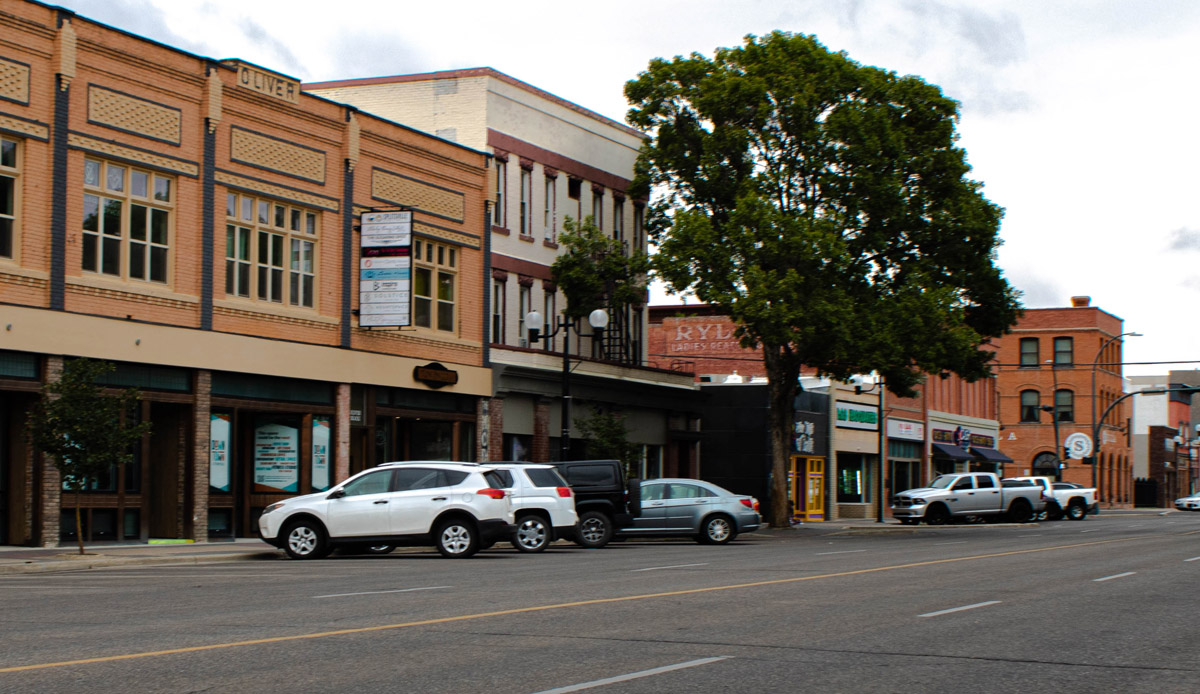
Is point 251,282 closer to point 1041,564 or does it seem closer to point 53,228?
point 53,228

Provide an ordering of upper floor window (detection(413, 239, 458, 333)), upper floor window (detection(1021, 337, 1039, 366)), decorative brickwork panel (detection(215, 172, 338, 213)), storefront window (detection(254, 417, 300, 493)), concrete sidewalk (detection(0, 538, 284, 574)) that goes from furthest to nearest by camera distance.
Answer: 1. upper floor window (detection(1021, 337, 1039, 366))
2. upper floor window (detection(413, 239, 458, 333))
3. storefront window (detection(254, 417, 300, 493))
4. decorative brickwork panel (detection(215, 172, 338, 213))
5. concrete sidewalk (detection(0, 538, 284, 574))

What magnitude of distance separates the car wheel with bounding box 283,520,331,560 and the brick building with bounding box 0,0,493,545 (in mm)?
4265

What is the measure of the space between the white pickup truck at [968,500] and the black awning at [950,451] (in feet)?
45.3

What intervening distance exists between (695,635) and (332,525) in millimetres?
13241

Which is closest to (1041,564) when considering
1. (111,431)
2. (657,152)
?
(111,431)

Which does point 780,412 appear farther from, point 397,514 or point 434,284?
point 397,514

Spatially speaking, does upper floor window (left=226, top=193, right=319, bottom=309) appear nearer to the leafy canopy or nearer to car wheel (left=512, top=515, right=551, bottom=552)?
car wheel (left=512, top=515, right=551, bottom=552)

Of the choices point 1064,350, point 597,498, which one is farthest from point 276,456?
point 1064,350

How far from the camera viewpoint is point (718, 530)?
3092 centimetres

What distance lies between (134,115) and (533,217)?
46.7 ft

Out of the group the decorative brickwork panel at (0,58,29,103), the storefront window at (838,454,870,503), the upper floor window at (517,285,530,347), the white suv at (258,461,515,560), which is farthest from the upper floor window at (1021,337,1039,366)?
the decorative brickwork panel at (0,58,29,103)

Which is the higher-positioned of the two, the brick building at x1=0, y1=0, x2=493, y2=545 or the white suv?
the brick building at x1=0, y1=0, x2=493, y2=545

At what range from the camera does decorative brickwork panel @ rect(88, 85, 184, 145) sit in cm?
2589

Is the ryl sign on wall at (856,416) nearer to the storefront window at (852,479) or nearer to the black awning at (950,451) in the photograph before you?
the storefront window at (852,479)
